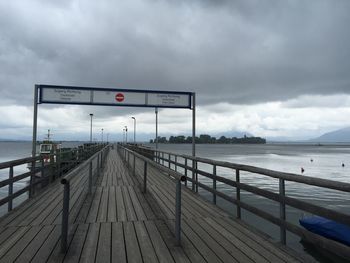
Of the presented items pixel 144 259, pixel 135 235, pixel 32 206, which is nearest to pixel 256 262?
pixel 144 259

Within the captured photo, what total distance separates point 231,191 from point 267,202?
277 centimetres

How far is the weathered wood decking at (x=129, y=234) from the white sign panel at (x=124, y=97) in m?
4.81

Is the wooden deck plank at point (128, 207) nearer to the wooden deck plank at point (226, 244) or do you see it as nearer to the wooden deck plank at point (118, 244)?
the wooden deck plank at point (118, 244)

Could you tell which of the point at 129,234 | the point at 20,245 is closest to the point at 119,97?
the point at 129,234

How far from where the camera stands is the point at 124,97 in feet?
38.4

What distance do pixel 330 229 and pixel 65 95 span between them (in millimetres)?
9217

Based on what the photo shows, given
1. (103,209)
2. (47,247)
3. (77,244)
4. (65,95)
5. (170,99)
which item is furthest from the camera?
(170,99)

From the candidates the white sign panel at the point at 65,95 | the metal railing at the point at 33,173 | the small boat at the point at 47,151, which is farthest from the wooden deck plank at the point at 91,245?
the white sign panel at the point at 65,95

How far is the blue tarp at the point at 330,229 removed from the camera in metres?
7.36

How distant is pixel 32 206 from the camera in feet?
22.0

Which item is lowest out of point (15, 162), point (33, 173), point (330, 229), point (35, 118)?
point (330, 229)

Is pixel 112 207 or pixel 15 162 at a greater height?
pixel 15 162

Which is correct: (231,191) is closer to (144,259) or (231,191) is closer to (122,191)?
(122,191)

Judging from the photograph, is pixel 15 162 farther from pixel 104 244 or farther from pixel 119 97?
pixel 119 97
